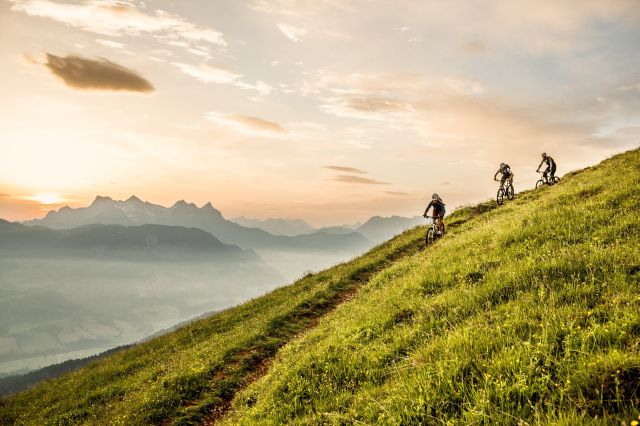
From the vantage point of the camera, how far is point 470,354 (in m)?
5.95

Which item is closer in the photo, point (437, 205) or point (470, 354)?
point (470, 354)

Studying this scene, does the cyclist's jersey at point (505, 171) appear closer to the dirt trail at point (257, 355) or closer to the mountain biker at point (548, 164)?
the mountain biker at point (548, 164)

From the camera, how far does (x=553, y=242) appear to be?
1042cm

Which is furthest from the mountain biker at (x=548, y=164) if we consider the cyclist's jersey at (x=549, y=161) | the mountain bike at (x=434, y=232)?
the mountain bike at (x=434, y=232)

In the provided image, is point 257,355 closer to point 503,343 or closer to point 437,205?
point 503,343

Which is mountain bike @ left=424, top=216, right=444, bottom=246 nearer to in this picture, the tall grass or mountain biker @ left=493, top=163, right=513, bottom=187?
mountain biker @ left=493, top=163, right=513, bottom=187

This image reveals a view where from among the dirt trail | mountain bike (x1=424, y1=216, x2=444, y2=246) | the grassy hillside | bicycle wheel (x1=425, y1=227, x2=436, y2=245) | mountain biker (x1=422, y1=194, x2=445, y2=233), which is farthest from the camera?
bicycle wheel (x1=425, y1=227, x2=436, y2=245)

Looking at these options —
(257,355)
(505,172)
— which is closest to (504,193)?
(505,172)

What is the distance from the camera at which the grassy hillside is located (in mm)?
4719

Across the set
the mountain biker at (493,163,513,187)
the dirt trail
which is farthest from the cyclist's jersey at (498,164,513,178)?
the dirt trail

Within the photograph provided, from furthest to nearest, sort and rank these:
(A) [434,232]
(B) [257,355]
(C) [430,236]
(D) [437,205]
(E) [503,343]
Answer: (C) [430,236] < (A) [434,232] < (D) [437,205] < (B) [257,355] < (E) [503,343]

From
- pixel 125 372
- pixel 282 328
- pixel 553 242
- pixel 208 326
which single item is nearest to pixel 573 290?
pixel 553 242

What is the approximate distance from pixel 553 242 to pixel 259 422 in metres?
9.62

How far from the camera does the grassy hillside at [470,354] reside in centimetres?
472
